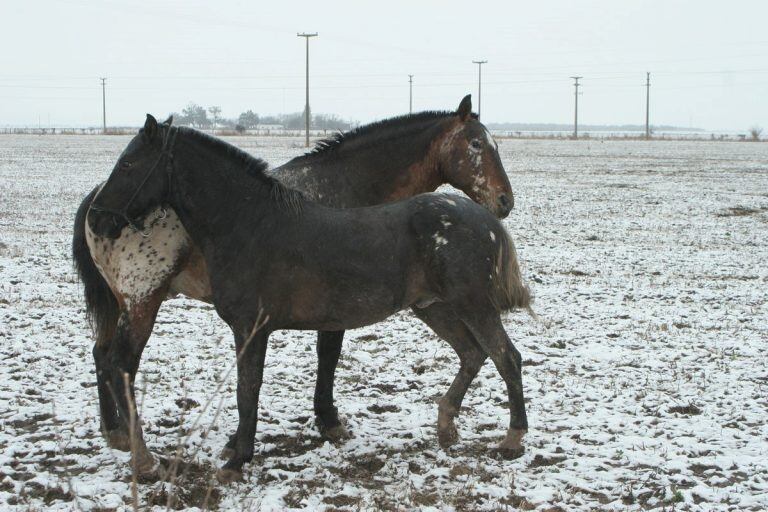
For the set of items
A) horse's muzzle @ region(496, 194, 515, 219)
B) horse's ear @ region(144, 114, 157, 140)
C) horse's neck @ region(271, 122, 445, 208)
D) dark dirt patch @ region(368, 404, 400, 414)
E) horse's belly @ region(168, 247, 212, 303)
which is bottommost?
dark dirt patch @ region(368, 404, 400, 414)

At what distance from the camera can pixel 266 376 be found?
22.2 ft

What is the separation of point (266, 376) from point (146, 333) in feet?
6.17

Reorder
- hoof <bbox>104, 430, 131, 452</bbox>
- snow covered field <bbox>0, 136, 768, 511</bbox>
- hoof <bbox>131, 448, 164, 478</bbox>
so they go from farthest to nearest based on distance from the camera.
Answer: hoof <bbox>104, 430, 131, 452</bbox>
hoof <bbox>131, 448, 164, 478</bbox>
snow covered field <bbox>0, 136, 768, 511</bbox>

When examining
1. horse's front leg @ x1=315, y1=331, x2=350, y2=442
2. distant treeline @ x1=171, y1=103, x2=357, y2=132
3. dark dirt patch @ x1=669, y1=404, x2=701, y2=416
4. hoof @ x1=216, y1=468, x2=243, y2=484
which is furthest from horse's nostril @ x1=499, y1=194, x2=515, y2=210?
distant treeline @ x1=171, y1=103, x2=357, y2=132

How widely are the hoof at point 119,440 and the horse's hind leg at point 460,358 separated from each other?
2169mm

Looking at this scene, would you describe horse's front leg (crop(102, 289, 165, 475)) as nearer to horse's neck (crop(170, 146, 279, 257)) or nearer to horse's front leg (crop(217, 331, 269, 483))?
horse's neck (crop(170, 146, 279, 257))

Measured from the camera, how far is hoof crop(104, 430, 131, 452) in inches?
203

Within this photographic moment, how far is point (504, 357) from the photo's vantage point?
507cm

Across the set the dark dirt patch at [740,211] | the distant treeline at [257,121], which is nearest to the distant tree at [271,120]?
the distant treeline at [257,121]

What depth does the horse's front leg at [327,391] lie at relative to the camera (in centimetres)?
554

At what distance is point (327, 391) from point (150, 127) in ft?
7.43

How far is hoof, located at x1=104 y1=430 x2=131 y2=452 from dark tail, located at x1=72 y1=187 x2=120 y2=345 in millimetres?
657

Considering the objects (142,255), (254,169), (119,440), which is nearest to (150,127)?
(254,169)

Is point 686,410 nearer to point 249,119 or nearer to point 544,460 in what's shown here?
point 544,460
